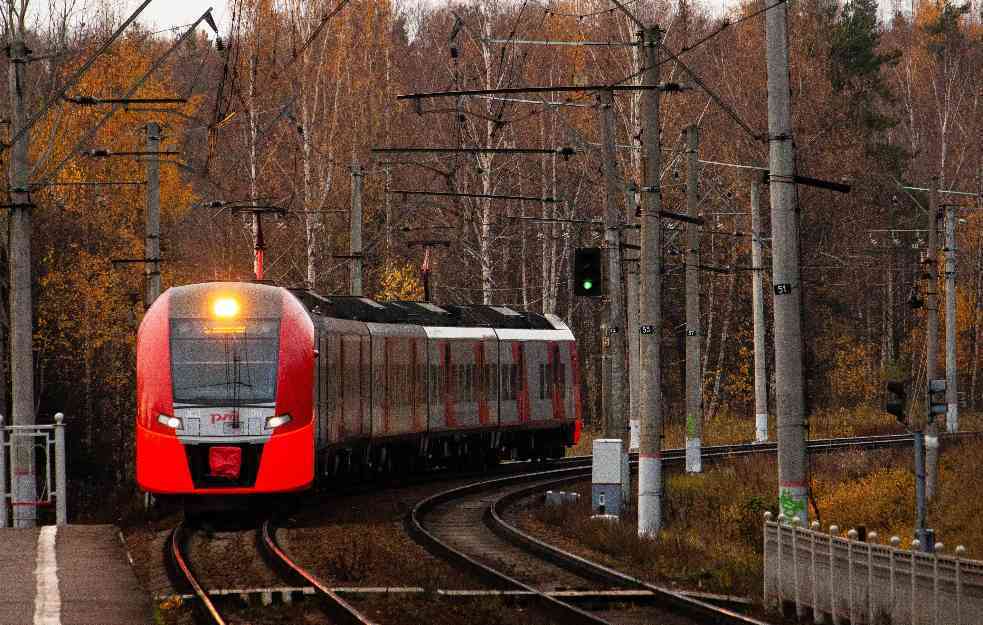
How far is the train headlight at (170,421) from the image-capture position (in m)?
21.6

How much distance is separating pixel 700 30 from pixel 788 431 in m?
53.8

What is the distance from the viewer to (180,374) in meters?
21.9

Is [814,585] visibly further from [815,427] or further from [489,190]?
[815,427]

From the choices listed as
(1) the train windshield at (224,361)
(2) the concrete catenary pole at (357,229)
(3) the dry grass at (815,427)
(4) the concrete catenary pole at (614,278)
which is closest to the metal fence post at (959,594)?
(1) the train windshield at (224,361)

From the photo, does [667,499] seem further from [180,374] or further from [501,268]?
[501,268]

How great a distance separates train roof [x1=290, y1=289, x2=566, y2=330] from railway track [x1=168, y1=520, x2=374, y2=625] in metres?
3.79

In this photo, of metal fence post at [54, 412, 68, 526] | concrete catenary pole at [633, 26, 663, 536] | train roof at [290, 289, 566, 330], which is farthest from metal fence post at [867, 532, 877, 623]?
train roof at [290, 289, 566, 330]

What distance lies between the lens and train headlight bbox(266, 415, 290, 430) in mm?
21922

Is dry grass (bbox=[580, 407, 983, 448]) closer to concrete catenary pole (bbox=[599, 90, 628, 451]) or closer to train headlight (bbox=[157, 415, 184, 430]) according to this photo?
concrete catenary pole (bbox=[599, 90, 628, 451])

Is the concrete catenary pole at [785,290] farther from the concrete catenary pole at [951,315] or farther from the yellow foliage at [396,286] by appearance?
the yellow foliage at [396,286]

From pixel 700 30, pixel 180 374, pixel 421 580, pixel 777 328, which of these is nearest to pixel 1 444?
pixel 180 374

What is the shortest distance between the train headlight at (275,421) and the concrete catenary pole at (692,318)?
35.7 feet

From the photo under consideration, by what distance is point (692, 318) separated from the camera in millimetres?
33531

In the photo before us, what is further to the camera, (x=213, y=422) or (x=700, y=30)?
(x=700, y=30)
